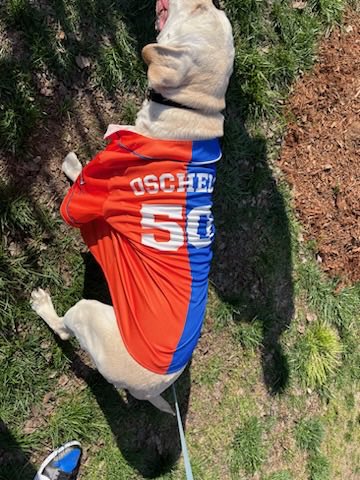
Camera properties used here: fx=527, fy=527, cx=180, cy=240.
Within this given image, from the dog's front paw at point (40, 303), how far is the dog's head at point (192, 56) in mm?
1759

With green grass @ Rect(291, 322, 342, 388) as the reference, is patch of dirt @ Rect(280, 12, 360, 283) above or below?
above

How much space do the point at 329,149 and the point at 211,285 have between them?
5.57 feet

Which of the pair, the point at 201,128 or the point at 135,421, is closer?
the point at 201,128

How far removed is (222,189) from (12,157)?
176 cm

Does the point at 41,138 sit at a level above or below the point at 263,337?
above

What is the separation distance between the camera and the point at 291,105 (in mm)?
4766

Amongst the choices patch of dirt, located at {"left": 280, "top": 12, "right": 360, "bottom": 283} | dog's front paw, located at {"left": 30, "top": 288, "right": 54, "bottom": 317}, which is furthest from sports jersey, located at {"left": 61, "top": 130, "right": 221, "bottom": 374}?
patch of dirt, located at {"left": 280, "top": 12, "right": 360, "bottom": 283}

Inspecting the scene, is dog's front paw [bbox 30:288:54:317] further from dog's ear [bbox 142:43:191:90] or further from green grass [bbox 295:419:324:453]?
green grass [bbox 295:419:324:453]

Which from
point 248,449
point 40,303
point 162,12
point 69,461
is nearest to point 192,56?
point 162,12

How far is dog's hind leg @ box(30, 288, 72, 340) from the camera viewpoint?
3766 millimetres

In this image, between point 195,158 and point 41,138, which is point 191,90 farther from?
point 41,138

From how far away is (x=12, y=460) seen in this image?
386cm

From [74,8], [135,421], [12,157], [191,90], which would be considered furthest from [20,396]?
[74,8]

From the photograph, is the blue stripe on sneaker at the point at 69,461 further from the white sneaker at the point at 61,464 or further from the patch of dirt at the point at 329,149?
the patch of dirt at the point at 329,149
